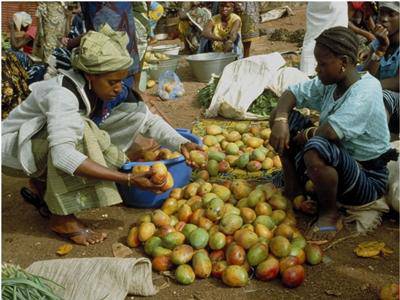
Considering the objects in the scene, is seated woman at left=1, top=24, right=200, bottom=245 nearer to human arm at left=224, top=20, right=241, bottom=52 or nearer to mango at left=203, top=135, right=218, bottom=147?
mango at left=203, top=135, right=218, bottom=147

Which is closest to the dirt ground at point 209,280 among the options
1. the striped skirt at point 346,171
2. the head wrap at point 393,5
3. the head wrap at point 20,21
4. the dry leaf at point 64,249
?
the dry leaf at point 64,249

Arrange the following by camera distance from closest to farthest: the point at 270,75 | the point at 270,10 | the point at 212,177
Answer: the point at 212,177
the point at 270,75
the point at 270,10

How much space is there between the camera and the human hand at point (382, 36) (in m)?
3.94

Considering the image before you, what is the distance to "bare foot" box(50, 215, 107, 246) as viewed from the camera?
10.0 feet

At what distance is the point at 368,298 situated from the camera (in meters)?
2.43

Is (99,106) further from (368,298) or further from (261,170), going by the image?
(368,298)

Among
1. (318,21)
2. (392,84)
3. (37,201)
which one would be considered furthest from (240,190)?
(318,21)

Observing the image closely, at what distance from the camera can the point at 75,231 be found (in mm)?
3072

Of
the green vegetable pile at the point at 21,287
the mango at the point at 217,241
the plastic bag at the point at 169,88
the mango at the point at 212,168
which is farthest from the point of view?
the plastic bag at the point at 169,88

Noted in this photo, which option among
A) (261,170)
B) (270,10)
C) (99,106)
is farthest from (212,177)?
(270,10)

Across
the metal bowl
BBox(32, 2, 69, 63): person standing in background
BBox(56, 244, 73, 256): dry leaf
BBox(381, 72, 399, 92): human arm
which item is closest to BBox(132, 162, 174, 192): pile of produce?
BBox(56, 244, 73, 256): dry leaf

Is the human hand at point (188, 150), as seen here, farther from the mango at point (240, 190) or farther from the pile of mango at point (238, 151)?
the mango at point (240, 190)

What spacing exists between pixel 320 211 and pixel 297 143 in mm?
460

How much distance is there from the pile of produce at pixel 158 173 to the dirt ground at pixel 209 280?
0.44 m
